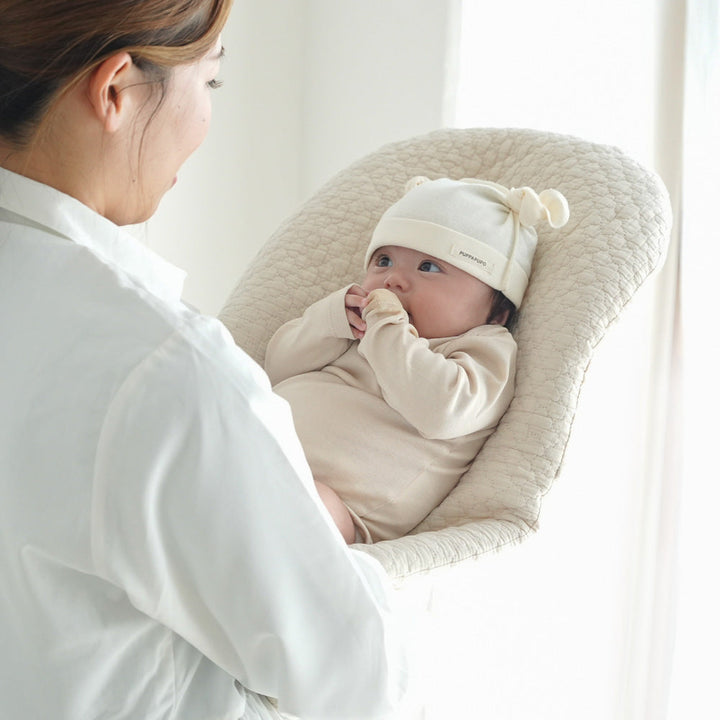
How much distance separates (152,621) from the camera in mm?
806

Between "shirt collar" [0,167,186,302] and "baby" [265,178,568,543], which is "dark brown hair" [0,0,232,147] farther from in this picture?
"baby" [265,178,568,543]

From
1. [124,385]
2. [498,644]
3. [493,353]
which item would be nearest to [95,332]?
[124,385]

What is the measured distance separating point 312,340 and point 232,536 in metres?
0.80

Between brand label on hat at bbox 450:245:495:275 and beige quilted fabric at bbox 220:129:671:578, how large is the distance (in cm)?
8

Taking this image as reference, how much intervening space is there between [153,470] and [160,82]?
0.32 metres

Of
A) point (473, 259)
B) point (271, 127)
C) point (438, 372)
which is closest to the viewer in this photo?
point (438, 372)

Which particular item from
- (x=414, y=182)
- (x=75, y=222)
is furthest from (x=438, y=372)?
(x=75, y=222)

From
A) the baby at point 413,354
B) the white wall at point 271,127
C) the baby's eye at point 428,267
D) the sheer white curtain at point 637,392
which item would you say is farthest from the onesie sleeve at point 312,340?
the white wall at point 271,127

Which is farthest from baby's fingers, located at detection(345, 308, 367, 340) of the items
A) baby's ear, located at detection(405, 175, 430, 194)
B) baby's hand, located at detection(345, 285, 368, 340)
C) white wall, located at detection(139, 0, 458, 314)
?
white wall, located at detection(139, 0, 458, 314)

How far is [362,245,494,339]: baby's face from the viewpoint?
1479 mm

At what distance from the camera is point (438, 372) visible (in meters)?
1.35

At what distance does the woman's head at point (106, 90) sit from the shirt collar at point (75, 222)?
0.02 metres

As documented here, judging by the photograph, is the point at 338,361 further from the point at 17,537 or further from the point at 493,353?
the point at 17,537

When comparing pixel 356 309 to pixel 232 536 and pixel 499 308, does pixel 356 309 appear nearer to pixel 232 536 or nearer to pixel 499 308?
pixel 499 308
